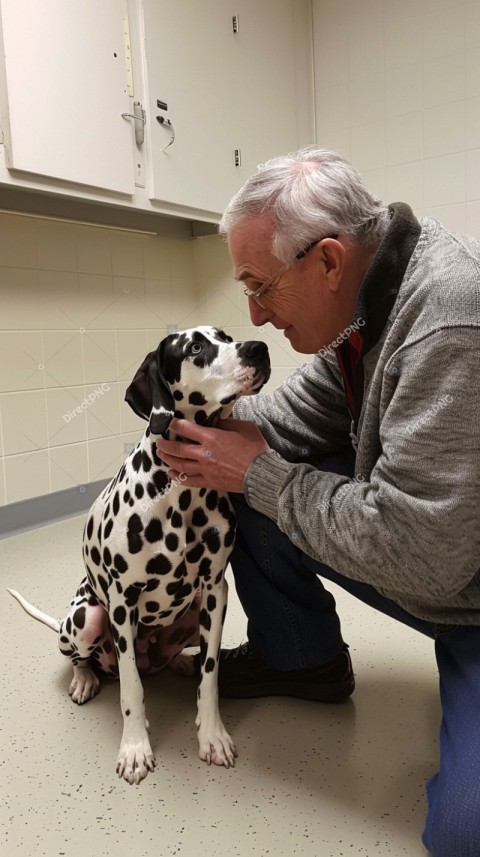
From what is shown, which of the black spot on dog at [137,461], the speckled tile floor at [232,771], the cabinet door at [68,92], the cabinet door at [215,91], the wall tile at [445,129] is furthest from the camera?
the wall tile at [445,129]

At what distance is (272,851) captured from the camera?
1.06 metres

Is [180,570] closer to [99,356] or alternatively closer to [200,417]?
[200,417]

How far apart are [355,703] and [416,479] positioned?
0.74 metres

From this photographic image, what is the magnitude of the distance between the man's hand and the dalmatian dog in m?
0.03

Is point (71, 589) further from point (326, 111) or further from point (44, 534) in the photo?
point (326, 111)

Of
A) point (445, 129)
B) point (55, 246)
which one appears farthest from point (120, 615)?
point (445, 129)

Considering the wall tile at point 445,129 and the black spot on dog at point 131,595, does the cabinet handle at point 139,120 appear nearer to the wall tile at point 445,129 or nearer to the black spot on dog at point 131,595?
the wall tile at point 445,129

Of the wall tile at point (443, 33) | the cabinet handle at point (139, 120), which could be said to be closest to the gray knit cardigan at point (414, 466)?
the cabinet handle at point (139, 120)

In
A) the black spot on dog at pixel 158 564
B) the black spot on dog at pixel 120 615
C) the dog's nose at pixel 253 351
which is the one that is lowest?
the black spot on dog at pixel 120 615

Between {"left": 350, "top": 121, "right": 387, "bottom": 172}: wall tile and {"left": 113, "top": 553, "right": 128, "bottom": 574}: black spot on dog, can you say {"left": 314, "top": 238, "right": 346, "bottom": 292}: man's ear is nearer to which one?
{"left": 113, "top": 553, "right": 128, "bottom": 574}: black spot on dog

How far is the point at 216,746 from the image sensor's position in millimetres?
1300

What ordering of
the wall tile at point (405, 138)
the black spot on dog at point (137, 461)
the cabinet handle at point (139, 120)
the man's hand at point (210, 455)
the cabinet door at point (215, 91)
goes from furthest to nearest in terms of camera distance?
the wall tile at point (405, 138), the cabinet door at point (215, 91), the cabinet handle at point (139, 120), the black spot on dog at point (137, 461), the man's hand at point (210, 455)

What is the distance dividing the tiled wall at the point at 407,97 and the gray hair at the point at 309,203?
197 centimetres

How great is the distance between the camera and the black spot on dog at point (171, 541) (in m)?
1.25
